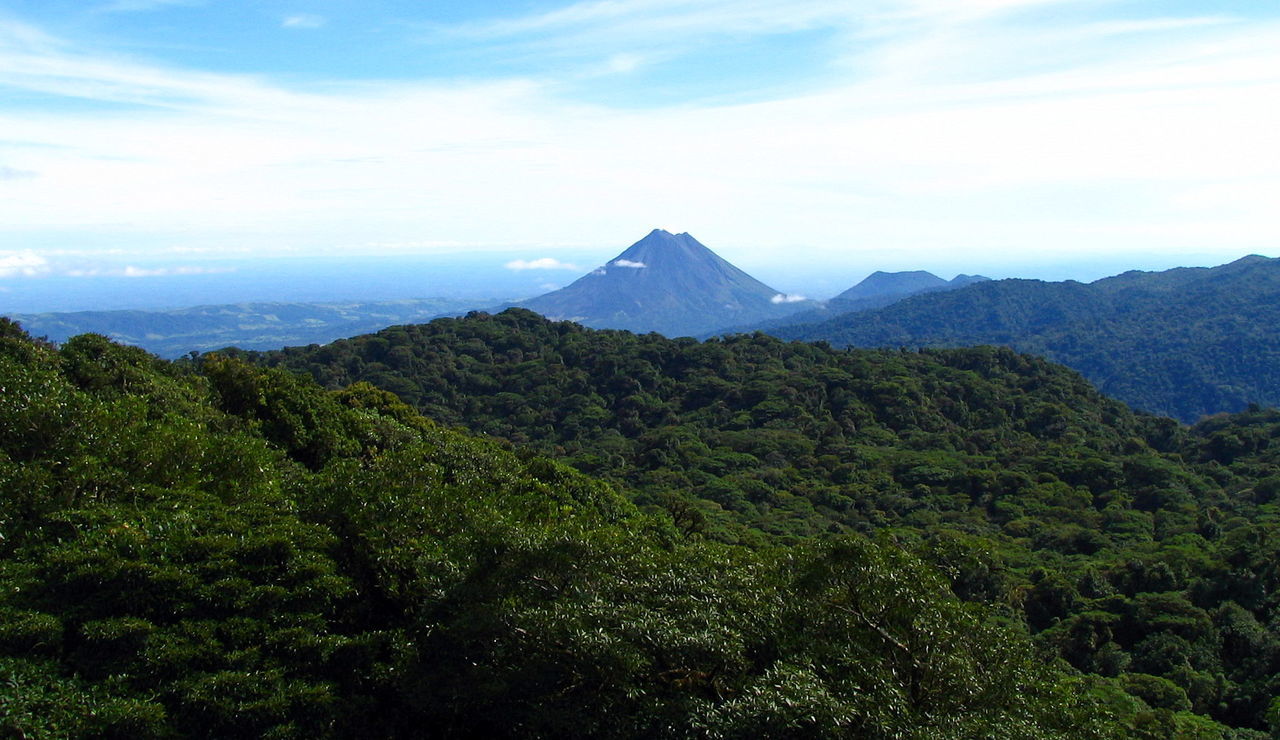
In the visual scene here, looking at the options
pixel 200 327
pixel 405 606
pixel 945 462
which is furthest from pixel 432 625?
pixel 200 327

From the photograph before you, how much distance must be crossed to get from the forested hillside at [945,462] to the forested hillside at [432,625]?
2.16 meters

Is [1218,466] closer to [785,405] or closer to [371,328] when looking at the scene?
[785,405]

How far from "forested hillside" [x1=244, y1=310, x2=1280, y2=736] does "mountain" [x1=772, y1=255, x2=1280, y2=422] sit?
4271 centimetres

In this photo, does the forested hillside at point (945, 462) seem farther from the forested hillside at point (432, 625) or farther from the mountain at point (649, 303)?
the mountain at point (649, 303)

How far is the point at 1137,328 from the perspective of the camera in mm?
110312

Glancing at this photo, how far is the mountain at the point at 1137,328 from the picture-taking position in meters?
92.2

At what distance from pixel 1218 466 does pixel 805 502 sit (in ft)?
82.7

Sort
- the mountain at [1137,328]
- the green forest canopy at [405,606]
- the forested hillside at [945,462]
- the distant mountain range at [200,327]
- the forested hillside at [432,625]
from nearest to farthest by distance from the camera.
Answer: the forested hillside at [432,625] < the green forest canopy at [405,606] < the forested hillside at [945,462] < the mountain at [1137,328] < the distant mountain range at [200,327]

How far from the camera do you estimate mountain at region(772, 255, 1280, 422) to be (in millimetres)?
92250

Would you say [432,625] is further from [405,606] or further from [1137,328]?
[1137,328]

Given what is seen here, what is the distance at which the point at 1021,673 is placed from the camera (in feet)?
24.1

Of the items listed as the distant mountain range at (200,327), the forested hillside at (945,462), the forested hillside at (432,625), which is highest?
the distant mountain range at (200,327)

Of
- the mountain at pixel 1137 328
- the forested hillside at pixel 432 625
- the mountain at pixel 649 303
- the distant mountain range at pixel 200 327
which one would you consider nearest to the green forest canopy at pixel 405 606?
the forested hillside at pixel 432 625

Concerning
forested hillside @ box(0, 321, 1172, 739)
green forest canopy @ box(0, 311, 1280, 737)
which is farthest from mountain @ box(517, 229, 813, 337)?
forested hillside @ box(0, 321, 1172, 739)
